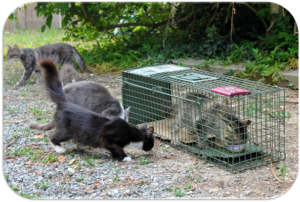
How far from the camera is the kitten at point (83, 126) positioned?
13.6ft

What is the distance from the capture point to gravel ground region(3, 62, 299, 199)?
3.32 m

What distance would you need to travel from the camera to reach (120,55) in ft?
33.1

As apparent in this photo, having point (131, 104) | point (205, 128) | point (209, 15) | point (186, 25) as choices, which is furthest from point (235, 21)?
point (205, 128)

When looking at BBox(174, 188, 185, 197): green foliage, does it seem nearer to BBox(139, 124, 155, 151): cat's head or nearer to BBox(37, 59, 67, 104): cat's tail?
BBox(139, 124, 155, 151): cat's head

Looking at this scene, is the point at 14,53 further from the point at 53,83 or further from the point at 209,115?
the point at 209,115

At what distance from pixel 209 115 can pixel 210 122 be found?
10cm

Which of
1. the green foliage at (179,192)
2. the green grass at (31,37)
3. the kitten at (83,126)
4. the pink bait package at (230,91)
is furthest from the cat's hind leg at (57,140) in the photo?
the green grass at (31,37)

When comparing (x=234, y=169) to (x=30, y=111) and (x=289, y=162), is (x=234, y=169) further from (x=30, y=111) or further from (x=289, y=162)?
(x=30, y=111)

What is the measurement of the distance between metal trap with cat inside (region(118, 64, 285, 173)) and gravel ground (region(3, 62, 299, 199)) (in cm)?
19

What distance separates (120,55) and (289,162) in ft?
22.2

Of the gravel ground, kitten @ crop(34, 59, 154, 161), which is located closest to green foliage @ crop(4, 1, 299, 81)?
the gravel ground

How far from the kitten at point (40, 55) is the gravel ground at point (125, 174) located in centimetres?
429

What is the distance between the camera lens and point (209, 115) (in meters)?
4.47

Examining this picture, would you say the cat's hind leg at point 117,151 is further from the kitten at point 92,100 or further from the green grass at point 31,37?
the green grass at point 31,37
